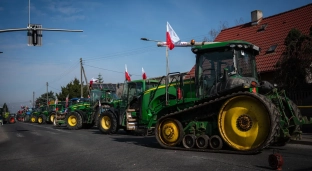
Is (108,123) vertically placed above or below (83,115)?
below

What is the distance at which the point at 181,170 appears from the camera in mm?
6785

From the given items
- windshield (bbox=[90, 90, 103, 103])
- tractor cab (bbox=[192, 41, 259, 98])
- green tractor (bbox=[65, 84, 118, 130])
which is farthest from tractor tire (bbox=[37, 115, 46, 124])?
tractor cab (bbox=[192, 41, 259, 98])

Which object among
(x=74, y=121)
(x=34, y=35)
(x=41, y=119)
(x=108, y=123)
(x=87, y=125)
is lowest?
(x=41, y=119)

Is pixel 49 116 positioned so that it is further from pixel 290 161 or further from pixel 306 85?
pixel 290 161

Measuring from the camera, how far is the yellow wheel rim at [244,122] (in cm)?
815

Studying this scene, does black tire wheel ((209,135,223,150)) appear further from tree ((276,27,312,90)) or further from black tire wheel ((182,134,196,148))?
tree ((276,27,312,90))

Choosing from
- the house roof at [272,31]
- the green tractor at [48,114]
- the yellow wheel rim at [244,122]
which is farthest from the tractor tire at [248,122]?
the green tractor at [48,114]

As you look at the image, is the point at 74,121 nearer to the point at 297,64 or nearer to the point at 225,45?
the point at 297,64

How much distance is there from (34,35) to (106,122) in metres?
5.99

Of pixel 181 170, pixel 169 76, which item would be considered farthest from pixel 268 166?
pixel 169 76

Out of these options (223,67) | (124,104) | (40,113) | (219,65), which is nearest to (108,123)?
(124,104)

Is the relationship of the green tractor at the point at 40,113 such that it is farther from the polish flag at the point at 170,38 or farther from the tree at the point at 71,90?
the polish flag at the point at 170,38

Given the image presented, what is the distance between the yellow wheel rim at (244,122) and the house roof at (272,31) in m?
10.3

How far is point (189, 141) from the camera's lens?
378 inches
